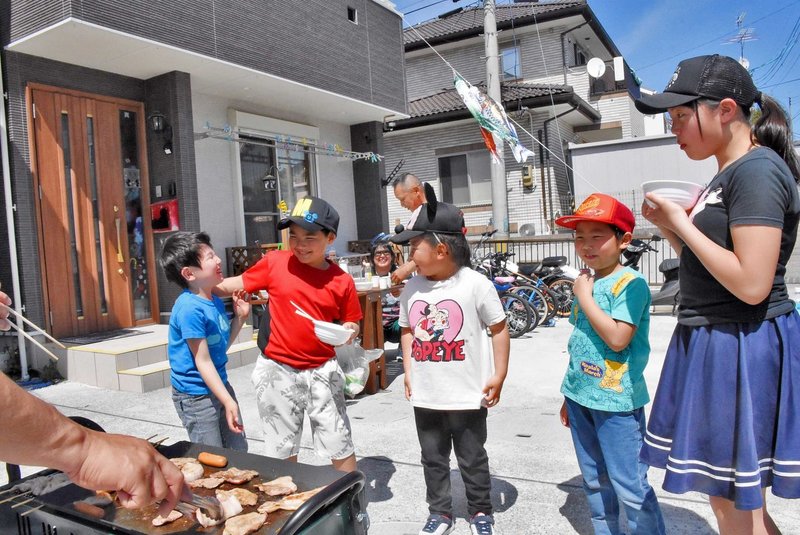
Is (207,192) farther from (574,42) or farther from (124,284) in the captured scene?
(574,42)

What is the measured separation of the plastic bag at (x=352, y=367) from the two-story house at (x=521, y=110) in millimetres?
11348

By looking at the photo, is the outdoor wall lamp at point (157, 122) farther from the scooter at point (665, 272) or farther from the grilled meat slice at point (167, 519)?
the grilled meat slice at point (167, 519)

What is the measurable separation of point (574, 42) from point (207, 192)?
13.9 metres

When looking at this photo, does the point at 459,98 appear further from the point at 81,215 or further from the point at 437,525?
the point at 437,525

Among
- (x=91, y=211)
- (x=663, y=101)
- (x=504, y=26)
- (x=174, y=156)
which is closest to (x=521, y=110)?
(x=504, y=26)

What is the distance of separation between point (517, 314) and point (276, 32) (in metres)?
5.48

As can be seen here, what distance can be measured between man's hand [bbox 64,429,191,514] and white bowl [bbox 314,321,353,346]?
1431mm

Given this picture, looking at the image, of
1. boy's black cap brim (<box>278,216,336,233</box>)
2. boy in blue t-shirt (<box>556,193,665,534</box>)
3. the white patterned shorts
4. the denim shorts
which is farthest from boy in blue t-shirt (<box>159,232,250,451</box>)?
boy in blue t-shirt (<box>556,193,665,534</box>)

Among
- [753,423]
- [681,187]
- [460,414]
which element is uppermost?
[681,187]

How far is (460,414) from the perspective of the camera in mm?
2762

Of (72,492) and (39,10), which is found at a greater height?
(39,10)

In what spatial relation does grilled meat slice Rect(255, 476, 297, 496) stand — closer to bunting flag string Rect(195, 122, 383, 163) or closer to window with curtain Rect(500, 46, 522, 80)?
bunting flag string Rect(195, 122, 383, 163)

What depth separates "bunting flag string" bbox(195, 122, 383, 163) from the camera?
28.2 ft

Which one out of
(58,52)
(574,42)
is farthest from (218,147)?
(574,42)
